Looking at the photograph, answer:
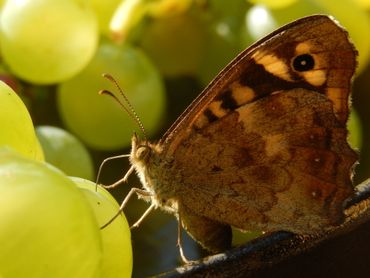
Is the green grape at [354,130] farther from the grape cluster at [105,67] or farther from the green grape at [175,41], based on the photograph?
the green grape at [175,41]

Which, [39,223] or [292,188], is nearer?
[39,223]

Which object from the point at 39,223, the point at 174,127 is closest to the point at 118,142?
the point at 174,127

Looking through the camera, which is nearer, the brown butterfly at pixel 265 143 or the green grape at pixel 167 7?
the brown butterfly at pixel 265 143

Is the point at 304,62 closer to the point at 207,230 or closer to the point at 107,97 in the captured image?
the point at 207,230

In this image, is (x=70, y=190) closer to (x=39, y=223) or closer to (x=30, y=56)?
(x=39, y=223)

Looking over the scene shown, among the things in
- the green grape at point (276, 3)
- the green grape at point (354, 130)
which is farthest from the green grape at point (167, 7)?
the green grape at point (354, 130)

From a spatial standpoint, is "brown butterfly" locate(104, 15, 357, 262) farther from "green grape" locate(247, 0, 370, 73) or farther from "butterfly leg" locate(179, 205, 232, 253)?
"green grape" locate(247, 0, 370, 73)

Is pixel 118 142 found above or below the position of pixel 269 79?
below

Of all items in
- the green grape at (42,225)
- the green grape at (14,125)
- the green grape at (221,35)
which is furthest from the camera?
the green grape at (221,35)
